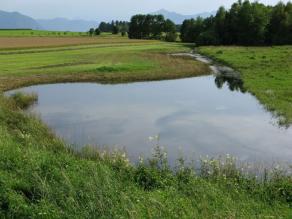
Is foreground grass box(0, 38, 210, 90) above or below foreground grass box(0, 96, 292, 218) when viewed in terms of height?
below

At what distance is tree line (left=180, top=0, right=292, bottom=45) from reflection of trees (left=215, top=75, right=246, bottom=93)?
49195 millimetres

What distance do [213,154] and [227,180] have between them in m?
6.63

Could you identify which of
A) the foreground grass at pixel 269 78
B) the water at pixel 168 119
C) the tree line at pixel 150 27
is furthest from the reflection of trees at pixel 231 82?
the tree line at pixel 150 27

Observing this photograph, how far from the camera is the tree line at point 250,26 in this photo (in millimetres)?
91625

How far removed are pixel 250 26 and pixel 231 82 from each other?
54.9 m

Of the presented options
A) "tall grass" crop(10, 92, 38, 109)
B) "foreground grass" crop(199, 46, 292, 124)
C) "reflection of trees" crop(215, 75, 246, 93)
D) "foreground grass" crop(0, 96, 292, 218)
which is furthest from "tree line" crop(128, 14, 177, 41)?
"foreground grass" crop(0, 96, 292, 218)

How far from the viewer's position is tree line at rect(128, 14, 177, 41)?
13388 centimetres

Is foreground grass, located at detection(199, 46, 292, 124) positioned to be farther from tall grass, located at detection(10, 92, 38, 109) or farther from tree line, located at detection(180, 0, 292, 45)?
tree line, located at detection(180, 0, 292, 45)

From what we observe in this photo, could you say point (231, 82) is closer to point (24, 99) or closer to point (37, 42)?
point (24, 99)

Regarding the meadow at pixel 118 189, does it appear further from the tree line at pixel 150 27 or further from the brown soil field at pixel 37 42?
the tree line at pixel 150 27

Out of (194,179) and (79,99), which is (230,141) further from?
(79,99)

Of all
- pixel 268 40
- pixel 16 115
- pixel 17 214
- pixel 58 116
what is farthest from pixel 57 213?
pixel 268 40

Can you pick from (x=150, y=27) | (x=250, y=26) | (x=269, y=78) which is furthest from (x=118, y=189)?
(x=150, y=27)

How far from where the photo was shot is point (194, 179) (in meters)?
12.5
